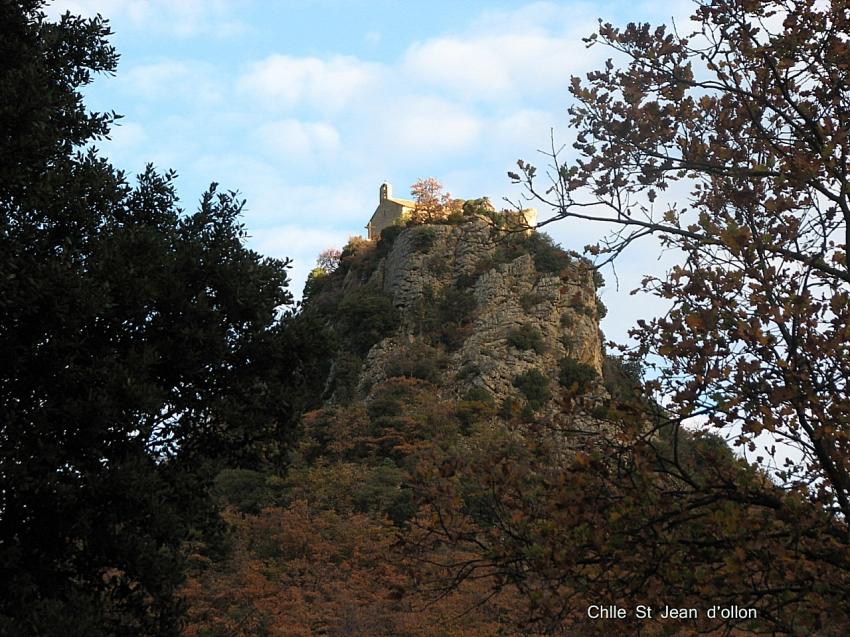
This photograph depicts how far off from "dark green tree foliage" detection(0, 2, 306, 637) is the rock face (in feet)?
77.0

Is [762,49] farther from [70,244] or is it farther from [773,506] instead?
[70,244]

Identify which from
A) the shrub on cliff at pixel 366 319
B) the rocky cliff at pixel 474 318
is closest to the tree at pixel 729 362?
the rocky cliff at pixel 474 318

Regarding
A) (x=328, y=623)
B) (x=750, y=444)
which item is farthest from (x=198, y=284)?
(x=328, y=623)

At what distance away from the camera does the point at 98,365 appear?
8930 mm

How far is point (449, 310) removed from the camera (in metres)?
38.7

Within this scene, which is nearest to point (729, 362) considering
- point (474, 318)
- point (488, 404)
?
point (488, 404)

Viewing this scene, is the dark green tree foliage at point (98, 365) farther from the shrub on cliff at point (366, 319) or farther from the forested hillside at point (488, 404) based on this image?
the shrub on cliff at point (366, 319)

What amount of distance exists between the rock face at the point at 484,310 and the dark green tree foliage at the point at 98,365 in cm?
2348

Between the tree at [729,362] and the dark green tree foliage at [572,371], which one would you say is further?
the dark green tree foliage at [572,371]

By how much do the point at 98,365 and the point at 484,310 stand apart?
98.6ft

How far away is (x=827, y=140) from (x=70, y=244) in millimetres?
7840

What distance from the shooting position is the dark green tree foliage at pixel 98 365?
28.2 feet

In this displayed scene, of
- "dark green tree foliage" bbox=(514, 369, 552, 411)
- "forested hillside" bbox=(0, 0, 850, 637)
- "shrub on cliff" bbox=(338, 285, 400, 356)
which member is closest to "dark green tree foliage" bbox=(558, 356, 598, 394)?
"dark green tree foliage" bbox=(514, 369, 552, 411)

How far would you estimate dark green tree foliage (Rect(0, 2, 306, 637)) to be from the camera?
8.60 m
